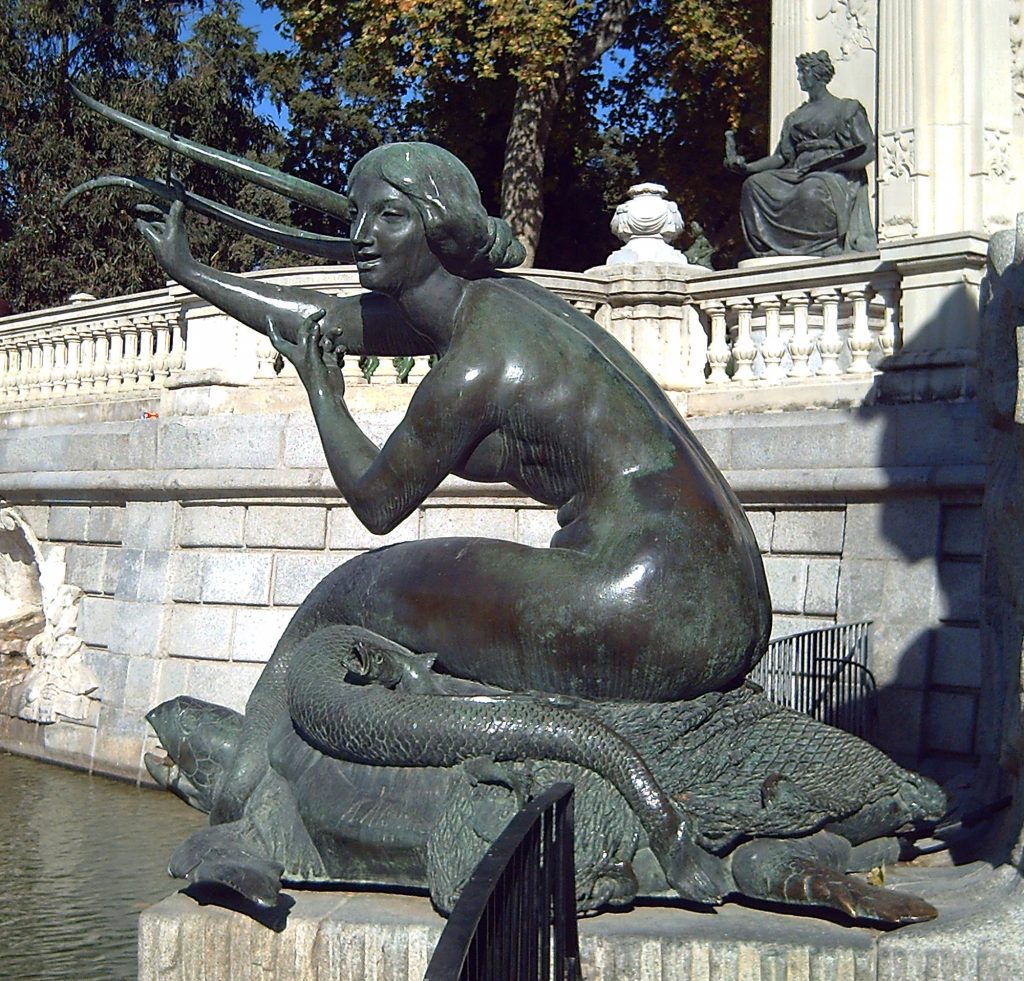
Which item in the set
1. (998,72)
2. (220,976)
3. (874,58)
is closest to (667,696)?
(220,976)

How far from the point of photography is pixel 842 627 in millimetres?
8320

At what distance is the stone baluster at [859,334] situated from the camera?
32.6 feet

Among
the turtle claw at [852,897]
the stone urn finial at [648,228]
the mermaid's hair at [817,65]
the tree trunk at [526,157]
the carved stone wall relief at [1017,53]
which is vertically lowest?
the turtle claw at [852,897]

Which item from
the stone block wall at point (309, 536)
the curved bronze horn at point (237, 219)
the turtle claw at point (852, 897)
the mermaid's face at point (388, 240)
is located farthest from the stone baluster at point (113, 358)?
the turtle claw at point (852, 897)

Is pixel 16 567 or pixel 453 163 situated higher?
pixel 453 163

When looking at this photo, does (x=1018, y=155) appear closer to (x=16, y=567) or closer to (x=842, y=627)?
(x=842, y=627)

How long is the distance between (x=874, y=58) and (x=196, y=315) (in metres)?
5.94

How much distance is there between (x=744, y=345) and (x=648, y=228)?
155 centimetres

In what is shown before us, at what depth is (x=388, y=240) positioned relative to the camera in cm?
414

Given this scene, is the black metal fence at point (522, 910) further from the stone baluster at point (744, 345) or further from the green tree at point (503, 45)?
the green tree at point (503, 45)

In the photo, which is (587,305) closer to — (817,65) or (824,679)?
(817,65)

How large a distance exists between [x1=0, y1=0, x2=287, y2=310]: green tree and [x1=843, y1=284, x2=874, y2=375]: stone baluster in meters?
17.9

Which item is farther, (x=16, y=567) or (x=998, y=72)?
(x=16, y=567)

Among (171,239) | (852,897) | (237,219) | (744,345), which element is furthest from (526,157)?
(852,897)
